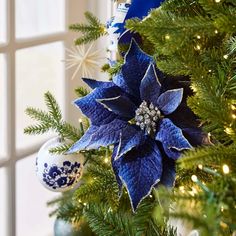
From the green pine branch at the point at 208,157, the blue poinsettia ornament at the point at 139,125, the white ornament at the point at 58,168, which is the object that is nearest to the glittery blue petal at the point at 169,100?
the blue poinsettia ornament at the point at 139,125

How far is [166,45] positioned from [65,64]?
75cm

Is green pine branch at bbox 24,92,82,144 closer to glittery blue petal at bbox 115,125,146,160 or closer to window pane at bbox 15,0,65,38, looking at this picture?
glittery blue petal at bbox 115,125,146,160

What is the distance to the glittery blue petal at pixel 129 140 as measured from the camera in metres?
0.63

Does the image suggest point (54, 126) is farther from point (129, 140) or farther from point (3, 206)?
point (3, 206)

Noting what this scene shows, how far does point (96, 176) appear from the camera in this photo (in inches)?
31.1

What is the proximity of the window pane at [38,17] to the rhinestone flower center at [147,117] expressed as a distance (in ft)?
1.74

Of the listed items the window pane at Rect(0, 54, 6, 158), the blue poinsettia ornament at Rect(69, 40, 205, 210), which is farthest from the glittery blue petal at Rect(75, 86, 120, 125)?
the window pane at Rect(0, 54, 6, 158)

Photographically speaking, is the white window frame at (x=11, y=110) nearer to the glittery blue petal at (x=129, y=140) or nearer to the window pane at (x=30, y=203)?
the window pane at (x=30, y=203)

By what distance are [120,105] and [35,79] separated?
57 centimetres

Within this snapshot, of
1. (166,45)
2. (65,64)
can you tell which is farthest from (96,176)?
(65,64)

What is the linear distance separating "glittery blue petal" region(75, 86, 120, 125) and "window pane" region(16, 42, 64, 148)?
48cm

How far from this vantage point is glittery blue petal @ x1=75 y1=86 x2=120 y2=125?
0.68 m

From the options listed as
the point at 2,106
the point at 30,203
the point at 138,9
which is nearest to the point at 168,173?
the point at 138,9

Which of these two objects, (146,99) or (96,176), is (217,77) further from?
(96,176)
